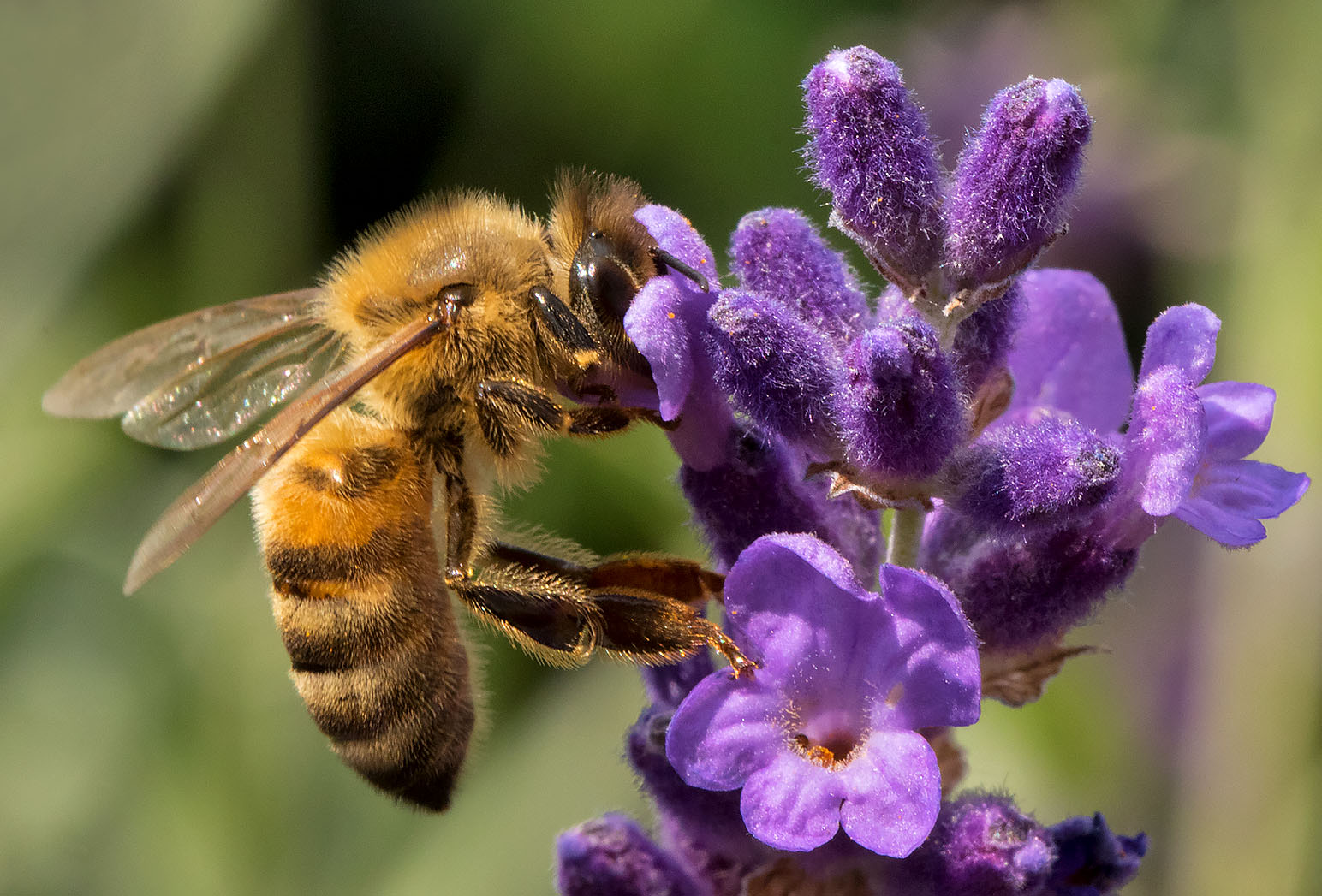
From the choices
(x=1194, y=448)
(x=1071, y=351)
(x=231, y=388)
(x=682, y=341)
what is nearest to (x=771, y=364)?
(x=682, y=341)

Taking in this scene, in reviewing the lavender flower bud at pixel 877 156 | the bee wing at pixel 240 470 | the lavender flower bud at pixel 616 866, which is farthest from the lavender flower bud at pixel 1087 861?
the bee wing at pixel 240 470

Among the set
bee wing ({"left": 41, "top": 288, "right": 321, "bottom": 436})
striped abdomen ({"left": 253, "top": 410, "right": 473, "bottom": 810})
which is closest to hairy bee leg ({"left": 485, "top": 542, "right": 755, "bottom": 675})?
striped abdomen ({"left": 253, "top": 410, "right": 473, "bottom": 810})

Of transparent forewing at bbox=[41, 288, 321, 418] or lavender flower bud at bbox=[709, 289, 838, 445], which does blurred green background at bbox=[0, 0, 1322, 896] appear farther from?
lavender flower bud at bbox=[709, 289, 838, 445]

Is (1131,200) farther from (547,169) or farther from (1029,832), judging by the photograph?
(1029,832)

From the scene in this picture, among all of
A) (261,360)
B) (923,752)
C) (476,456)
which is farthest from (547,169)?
(923,752)

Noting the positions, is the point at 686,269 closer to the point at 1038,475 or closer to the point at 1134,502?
the point at 1038,475

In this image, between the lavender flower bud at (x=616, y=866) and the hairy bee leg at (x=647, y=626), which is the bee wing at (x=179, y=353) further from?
the lavender flower bud at (x=616, y=866)
